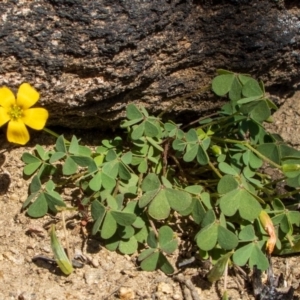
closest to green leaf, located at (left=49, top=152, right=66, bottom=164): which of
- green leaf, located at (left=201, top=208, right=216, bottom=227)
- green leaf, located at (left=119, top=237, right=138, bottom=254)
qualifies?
green leaf, located at (left=119, top=237, right=138, bottom=254)

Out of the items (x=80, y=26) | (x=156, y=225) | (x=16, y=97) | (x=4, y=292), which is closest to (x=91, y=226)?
(x=156, y=225)

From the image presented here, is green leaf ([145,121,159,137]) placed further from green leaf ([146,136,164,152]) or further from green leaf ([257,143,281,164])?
green leaf ([257,143,281,164])

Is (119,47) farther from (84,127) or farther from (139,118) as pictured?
(84,127)

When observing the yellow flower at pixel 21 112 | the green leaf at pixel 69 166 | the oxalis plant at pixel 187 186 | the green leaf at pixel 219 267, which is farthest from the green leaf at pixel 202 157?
the yellow flower at pixel 21 112

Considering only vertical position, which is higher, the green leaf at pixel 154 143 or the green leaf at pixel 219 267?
the green leaf at pixel 154 143

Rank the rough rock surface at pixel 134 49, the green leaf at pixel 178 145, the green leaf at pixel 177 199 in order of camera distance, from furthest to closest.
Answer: the green leaf at pixel 178 145 → the green leaf at pixel 177 199 → the rough rock surface at pixel 134 49

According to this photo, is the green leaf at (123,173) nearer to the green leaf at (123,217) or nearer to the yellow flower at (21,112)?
the green leaf at (123,217)

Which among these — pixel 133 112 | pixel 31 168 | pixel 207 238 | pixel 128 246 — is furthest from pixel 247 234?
pixel 31 168
